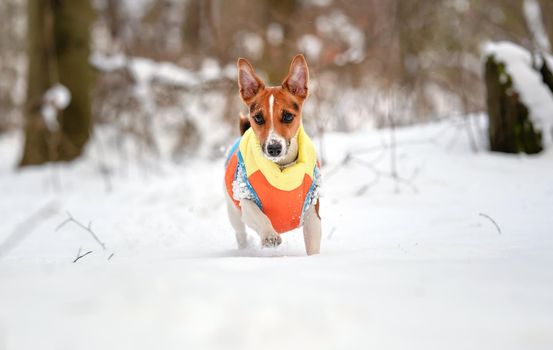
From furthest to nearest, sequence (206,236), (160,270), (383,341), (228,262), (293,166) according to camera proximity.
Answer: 1. (206,236)
2. (293,166)
3. (228,262)
4. (160,270)
5. (383,341)

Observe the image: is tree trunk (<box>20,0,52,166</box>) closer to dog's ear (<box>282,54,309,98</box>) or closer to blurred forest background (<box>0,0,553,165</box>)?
blurred forest background (<box>0,0,553,165</box>)

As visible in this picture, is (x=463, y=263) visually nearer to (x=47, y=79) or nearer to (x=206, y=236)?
(x=206, y=236)

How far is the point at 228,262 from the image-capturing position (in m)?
2.29

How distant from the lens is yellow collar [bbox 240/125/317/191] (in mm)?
3186

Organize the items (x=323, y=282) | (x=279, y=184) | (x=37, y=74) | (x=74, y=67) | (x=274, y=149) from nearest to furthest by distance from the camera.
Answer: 1. (x=323, y=282)
2. (x=274, y=149)
3. (x=279, y=184)
4. (x=37, y=74)
5. (x=74, y=67)

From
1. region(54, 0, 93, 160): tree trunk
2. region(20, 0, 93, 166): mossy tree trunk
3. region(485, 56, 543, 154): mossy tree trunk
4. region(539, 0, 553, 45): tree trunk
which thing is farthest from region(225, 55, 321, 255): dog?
region(539, 0, 553, 45): tree trunk

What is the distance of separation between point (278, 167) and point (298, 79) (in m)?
0.59

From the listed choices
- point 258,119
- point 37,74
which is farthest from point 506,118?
point 37,74

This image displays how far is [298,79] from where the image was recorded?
11.0ft

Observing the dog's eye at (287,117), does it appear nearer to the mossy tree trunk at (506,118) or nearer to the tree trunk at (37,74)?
the mossy tree trunk at (506,118)

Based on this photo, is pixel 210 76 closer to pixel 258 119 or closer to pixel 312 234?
pixel 258 119

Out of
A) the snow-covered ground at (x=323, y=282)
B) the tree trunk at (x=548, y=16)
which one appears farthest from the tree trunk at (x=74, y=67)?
the tree trunk at (x=548, y=16)

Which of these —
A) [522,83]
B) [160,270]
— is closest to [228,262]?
[160,270]

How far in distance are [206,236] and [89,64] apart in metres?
7.17
